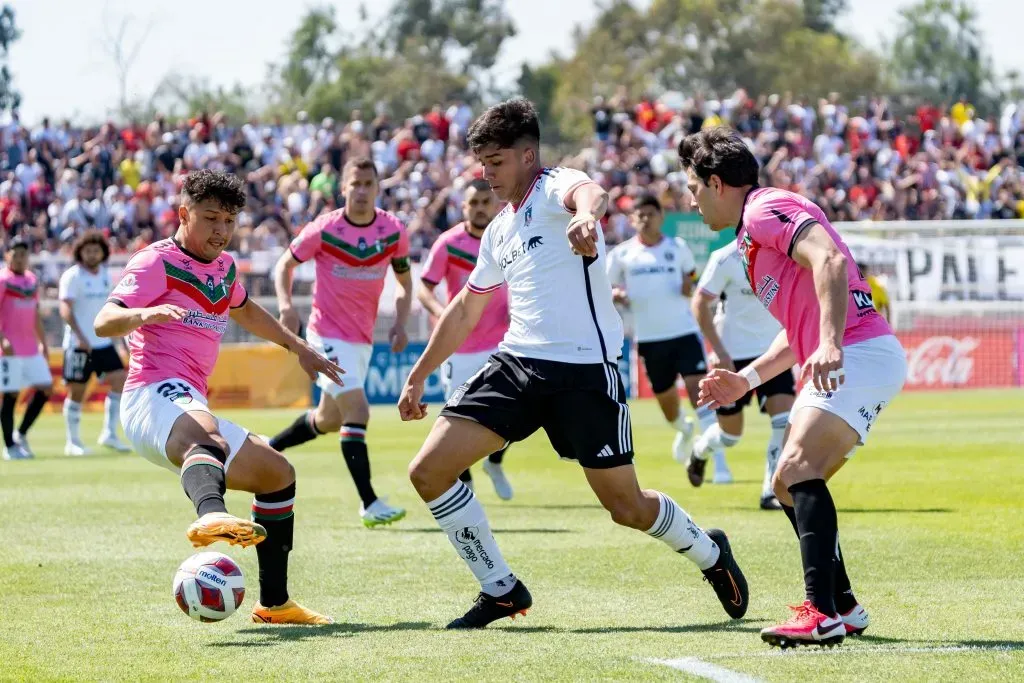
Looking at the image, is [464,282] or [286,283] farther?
[464,282]

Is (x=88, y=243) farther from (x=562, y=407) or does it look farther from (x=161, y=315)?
(x=562, y=407)

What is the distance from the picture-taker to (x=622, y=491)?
6.78 meters

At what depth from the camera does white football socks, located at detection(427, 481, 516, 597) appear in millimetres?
6961

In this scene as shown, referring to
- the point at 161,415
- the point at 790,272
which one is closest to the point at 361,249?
the point at 161,415

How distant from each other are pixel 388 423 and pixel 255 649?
1738 centimetres

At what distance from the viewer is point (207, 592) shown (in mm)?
6434

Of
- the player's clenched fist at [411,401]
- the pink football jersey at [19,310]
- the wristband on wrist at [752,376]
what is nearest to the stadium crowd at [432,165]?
the pink football jersey at [19,310]

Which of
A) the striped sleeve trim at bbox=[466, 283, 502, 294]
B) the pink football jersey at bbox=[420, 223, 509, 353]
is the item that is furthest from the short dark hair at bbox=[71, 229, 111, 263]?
the striped sleeve trim at bbox=[466, 283, 502, 294]

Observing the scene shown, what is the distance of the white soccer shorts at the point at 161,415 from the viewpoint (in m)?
6.95

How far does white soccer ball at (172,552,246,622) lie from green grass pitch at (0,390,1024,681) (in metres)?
0.17

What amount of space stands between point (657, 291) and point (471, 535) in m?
7.55

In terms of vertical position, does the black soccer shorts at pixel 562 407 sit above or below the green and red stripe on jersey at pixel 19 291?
above

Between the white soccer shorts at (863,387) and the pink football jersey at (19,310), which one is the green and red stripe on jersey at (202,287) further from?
the pink football jersey at (19,310)

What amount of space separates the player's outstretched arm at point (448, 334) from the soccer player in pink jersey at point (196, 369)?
26.0 inches
